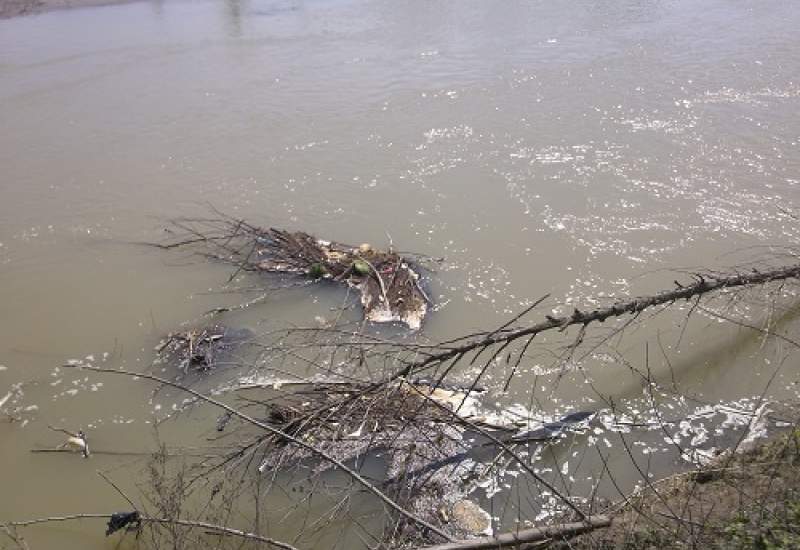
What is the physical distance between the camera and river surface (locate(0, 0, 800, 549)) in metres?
5.09

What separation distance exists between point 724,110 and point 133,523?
7737 mm

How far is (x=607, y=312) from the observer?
4203mm

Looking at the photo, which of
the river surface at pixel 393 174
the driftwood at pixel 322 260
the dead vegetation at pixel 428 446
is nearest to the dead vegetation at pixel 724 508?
the dead vegetation at pixel 428 446

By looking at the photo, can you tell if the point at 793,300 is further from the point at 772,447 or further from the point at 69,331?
the point at 69,331

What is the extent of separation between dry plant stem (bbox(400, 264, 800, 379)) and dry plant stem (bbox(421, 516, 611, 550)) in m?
0.97

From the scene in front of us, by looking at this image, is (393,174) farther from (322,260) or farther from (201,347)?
(201,347)

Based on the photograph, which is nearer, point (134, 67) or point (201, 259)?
point (201, 259)

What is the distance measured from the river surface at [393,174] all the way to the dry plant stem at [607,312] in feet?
1.97

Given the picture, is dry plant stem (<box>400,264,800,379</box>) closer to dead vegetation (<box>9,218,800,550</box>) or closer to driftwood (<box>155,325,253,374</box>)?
dead vegetation (<box>9,218,800,550</box>)

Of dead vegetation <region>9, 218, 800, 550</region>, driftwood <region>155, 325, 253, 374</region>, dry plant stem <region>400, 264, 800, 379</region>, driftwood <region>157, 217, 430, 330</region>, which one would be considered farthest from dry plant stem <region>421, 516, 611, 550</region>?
driftwood <region>155, 325, 253, 374</region>

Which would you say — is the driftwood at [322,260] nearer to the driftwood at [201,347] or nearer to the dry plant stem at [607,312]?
the driftwood at [201,347]

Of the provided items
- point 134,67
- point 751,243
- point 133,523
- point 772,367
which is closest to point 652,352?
point 772,367

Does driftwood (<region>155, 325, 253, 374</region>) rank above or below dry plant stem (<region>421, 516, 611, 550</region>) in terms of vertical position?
below

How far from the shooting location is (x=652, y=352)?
516 centimetres
